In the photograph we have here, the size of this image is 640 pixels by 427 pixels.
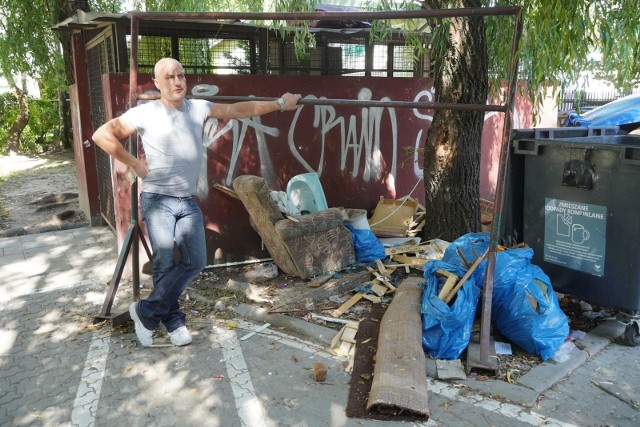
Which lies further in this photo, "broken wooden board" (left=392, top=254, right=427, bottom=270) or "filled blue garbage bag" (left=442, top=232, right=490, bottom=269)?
"broken wooden board" (left=392, top=254, right=427, bottom=270)

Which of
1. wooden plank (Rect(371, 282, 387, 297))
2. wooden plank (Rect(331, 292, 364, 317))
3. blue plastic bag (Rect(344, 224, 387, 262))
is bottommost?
wooden plank (Rect(331, 292, 364, 317))

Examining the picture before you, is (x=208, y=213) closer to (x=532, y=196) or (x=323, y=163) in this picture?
(x=323, y=163)

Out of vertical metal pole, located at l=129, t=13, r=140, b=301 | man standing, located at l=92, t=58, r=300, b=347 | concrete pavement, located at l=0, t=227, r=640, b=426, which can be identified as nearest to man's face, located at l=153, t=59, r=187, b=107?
man standing, located at l=92, t=58, r=300, b=347

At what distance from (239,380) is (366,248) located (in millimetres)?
2512

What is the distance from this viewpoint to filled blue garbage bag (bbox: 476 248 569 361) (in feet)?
12.2

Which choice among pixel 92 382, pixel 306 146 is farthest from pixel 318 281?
pixel 92 382

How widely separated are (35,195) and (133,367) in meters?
7.95

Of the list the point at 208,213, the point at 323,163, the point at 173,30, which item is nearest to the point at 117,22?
the point at 173,30

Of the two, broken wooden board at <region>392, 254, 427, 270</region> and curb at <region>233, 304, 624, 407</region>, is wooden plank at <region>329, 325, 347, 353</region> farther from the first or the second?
broken wooden board at <region>392, 254, 427, 270</region>

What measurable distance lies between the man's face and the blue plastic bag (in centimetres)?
262

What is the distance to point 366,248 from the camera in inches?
225

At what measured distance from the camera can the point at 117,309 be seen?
445cm

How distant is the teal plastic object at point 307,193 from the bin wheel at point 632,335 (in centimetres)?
317

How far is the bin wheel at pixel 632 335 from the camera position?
13.1ft
